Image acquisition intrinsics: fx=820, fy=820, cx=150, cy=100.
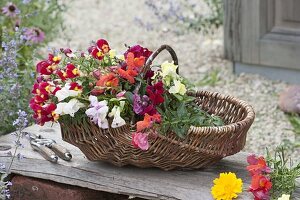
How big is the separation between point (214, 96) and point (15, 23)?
2.06 meters

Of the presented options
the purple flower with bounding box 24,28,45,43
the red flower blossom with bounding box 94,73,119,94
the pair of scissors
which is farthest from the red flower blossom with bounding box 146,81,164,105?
the purple flower with bounding box 24,28,45,43

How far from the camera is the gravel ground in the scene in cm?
459

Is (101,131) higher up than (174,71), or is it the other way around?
(174,71)

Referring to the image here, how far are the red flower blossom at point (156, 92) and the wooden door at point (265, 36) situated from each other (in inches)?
94.9

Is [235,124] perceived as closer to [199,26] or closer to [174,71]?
[174,71]

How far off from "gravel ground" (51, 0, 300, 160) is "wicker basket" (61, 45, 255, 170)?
1242mm

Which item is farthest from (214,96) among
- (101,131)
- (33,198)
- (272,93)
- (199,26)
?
(199,26)

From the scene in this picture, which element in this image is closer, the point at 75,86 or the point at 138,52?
the point at 75,86

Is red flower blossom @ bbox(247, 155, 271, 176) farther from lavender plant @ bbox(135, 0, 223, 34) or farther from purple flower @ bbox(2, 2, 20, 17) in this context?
lavender plant @ bbox(135, 0, 223, 34)

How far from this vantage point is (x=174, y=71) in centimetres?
301

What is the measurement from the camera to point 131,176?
9.90 feet

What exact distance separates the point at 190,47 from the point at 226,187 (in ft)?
10.9

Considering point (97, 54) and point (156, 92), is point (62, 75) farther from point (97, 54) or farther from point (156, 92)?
point (156, 92)

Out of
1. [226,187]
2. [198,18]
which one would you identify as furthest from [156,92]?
[198,18]
